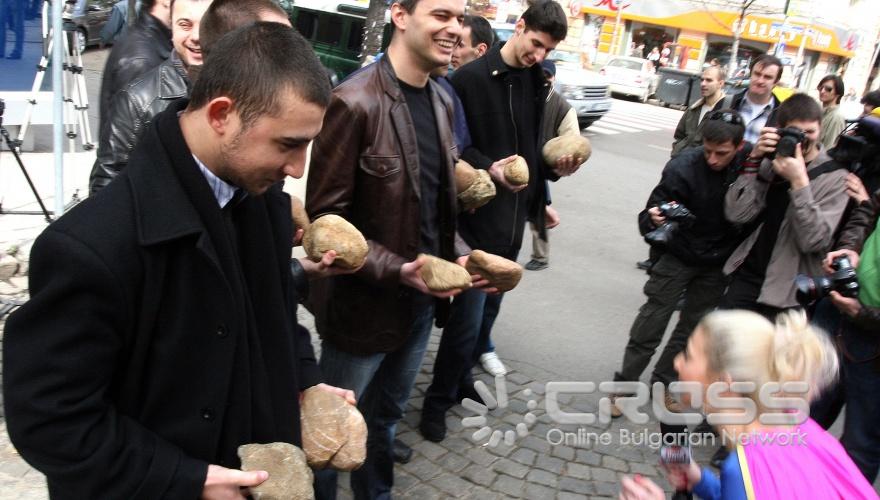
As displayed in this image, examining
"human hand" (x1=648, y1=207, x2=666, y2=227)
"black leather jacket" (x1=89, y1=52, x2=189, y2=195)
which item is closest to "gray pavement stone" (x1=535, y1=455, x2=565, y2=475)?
"human hand" (x1=648, y1=207, x2=666, y2=227)

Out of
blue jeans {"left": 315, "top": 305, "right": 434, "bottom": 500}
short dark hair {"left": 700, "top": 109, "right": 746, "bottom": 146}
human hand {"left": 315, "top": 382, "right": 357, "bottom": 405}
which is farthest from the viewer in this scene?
short dark hair {"left": 700, "top": 109, "right": 746, "bottom": 146}

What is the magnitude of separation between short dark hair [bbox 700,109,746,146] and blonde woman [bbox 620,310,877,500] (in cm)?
212

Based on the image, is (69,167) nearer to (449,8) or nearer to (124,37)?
(124,37)

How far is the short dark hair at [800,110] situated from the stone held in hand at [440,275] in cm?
225

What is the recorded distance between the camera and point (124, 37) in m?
3.33

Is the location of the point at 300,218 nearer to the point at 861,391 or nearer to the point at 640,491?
the point at 640,491

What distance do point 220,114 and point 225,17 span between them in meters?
1.10

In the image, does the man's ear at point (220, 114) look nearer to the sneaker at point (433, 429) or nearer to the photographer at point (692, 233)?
the sneaker at point (433, 429)

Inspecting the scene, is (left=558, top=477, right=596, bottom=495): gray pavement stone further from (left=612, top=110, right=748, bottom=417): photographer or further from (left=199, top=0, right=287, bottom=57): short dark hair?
(left=199, top=0, right=287, bottom=57): short dark hair

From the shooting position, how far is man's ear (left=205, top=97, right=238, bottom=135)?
1.40m

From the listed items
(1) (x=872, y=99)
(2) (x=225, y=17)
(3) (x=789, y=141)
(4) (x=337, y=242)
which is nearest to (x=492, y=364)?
(3) (x=789, y=141)

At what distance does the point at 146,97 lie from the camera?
2.65m

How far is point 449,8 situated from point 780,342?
173 centimetres

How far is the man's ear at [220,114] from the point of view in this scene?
4.59 feet
